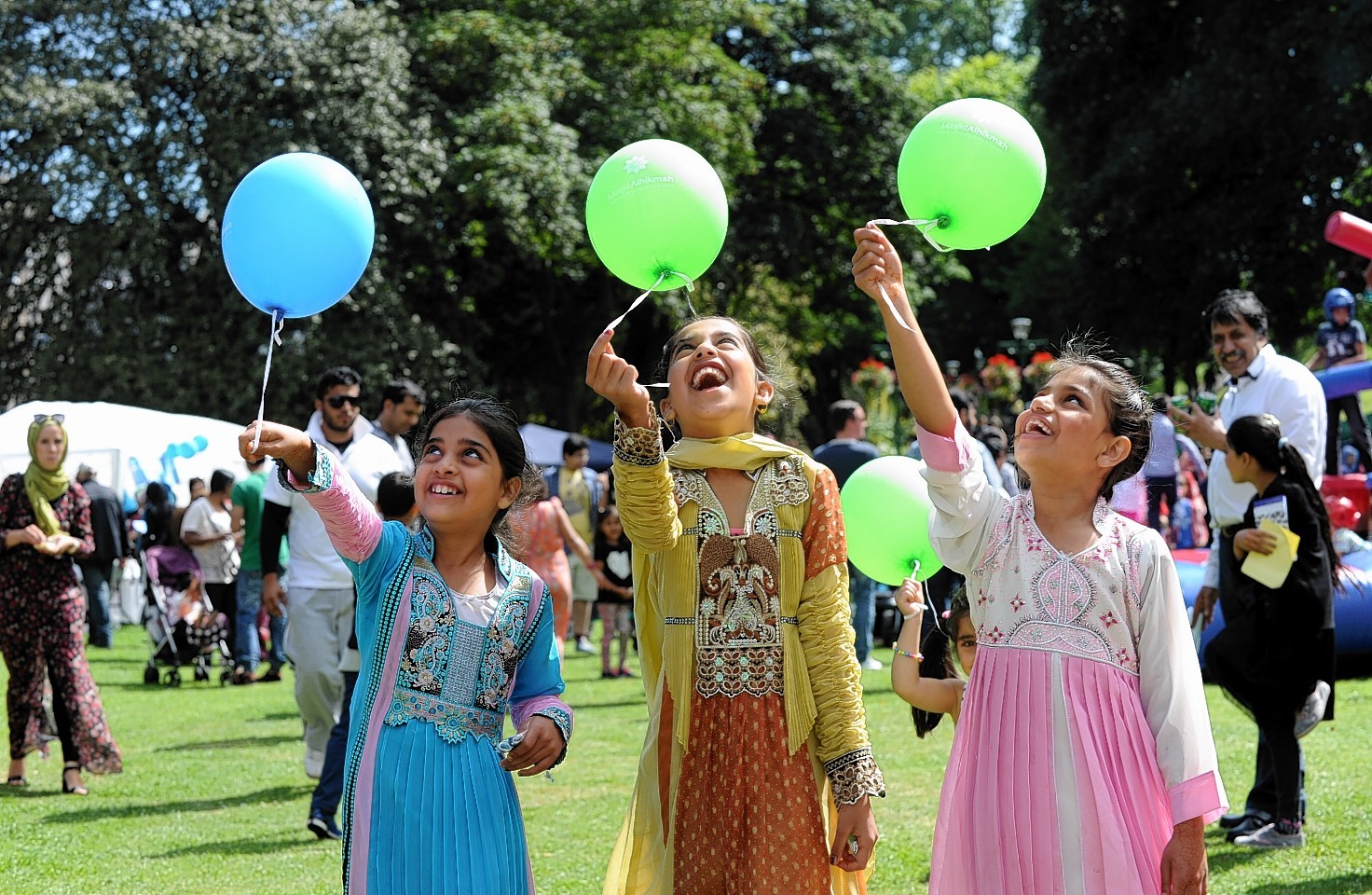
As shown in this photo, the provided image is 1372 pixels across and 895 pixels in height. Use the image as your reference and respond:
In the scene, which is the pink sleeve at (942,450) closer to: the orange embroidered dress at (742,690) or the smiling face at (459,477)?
the orange embroidered dress at (742,690)

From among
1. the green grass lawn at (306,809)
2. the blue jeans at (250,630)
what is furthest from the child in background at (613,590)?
the blue jeans at (250,630)

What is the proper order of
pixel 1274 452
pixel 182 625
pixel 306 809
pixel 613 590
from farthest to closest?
pixel 182 625, pixel 613 590, pixel 306 809, pixel 1274 452

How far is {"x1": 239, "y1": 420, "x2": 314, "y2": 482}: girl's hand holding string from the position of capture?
3.05m

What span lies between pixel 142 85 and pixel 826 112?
1395 centimetres

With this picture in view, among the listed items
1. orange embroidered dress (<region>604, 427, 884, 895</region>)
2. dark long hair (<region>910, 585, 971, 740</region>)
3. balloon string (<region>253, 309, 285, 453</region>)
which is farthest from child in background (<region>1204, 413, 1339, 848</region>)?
balloon string (<region>253, 309, 285, 453</region>)

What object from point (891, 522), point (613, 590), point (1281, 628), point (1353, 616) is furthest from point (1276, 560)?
point (613, 590)

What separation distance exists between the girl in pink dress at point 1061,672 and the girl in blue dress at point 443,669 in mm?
997

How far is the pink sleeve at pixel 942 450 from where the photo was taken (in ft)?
10.6

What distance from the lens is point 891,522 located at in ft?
13.9

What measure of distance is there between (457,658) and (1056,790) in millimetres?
1379

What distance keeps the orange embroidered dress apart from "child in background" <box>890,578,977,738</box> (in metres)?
0.31

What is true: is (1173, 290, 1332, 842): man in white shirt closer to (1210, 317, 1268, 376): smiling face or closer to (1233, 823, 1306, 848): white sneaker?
(1210, 317, 1268, 376): smiling face

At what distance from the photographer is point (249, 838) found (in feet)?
22.5

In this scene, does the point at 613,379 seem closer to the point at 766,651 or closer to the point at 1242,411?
the point at 766,651
